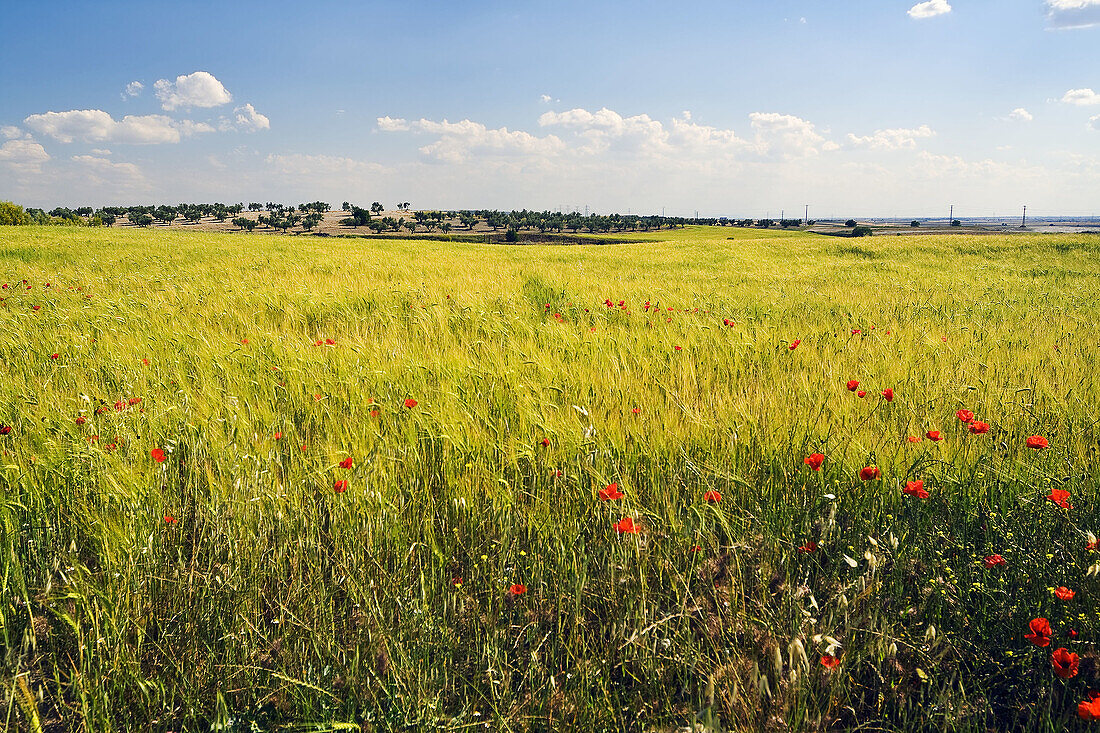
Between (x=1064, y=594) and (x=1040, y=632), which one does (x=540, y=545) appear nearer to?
(x=1040, y=632)

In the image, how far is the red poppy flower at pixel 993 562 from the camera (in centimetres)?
165

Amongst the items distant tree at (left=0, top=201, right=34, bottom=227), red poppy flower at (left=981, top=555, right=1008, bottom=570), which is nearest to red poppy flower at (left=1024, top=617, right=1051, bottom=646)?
red poppy flower at (left=981, top=555, right=1008, bottom=570)

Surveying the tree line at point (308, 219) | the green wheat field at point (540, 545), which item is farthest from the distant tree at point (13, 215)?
the green wheat field at point (540, 545)

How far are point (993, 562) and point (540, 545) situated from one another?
1515mm

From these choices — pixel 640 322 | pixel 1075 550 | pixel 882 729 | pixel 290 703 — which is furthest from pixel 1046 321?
pixel 290 703

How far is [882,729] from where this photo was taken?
1.32 metres

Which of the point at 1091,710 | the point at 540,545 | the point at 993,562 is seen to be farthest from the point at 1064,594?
the point at 540,545

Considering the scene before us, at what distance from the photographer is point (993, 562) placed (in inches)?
64.6

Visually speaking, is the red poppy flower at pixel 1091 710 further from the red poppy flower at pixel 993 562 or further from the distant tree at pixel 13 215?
the distant tree at pixel 13 215

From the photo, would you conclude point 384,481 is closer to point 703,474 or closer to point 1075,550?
point 703,474

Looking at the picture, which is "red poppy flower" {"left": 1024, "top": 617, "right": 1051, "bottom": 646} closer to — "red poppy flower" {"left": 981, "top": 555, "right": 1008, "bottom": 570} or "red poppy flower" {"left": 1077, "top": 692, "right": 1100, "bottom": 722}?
"red poppy flower" {"left": 1077, "top": 692, "right": 1100, "bottom": 722}

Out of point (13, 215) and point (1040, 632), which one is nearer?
point (1040, 632)

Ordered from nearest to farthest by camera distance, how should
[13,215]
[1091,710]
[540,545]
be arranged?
[1091,710] → [540,545] → [13,215]

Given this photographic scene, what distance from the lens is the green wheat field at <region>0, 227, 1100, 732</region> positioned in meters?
1.42
